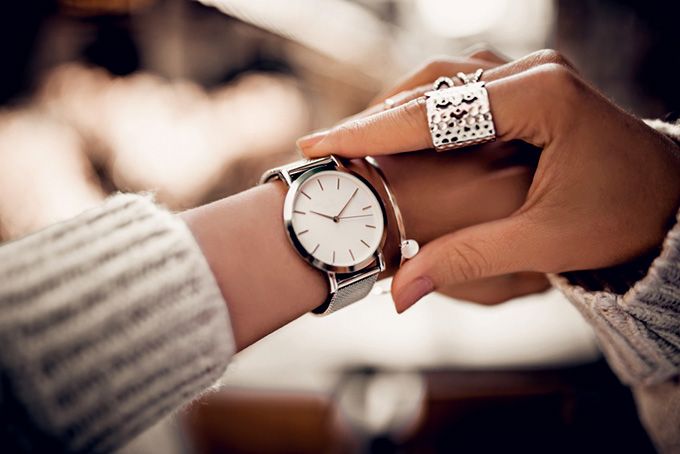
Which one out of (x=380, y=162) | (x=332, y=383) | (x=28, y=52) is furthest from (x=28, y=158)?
(x=380, y=162)

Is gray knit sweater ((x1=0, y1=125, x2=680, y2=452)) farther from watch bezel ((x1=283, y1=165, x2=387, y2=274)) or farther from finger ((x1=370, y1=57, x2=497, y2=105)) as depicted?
finger ((x1=370, y1=57, x2=497, y2=105))

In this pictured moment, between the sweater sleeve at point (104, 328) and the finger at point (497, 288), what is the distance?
65cm

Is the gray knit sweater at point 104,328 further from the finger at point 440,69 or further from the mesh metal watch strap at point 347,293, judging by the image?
the finger at point 440,69

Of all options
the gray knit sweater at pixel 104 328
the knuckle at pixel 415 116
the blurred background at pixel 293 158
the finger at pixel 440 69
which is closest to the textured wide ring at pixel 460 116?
the knuckle at pixel 415 116

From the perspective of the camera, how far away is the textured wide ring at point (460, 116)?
2.65 ft

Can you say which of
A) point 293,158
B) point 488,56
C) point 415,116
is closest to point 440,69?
point 488,56

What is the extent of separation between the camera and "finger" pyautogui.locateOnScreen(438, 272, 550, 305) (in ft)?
3.58

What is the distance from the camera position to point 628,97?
2.94m

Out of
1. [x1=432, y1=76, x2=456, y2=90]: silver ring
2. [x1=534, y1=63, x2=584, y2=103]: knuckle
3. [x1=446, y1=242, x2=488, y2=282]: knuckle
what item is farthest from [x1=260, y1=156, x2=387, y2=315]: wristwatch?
[x1=534, y1=63, x2=584, y2=103]: knuckle

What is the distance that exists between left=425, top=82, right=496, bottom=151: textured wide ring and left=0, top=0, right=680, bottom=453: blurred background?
0.60 meters

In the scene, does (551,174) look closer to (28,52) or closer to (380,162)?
(380,162)

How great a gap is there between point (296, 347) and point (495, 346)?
97 centimetres

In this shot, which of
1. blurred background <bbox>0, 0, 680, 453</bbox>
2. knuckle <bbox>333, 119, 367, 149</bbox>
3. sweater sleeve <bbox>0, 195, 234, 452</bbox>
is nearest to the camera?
sweater sleeve <bbox>0, 195, 234, 452</bbox>

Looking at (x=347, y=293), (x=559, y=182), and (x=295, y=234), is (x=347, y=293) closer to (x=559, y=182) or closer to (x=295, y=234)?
(x=295, y=234)
